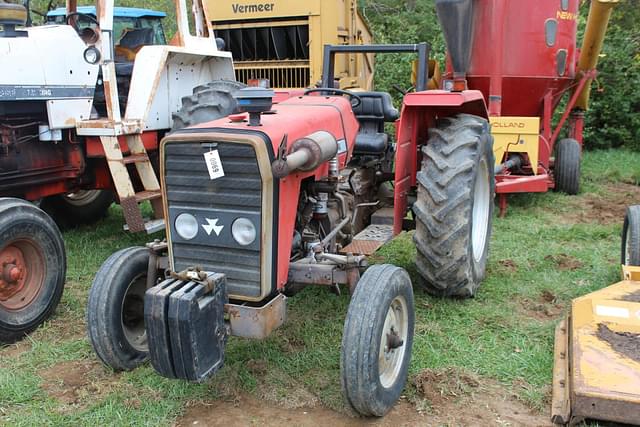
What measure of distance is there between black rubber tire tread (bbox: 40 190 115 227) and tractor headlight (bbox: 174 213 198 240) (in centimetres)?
386

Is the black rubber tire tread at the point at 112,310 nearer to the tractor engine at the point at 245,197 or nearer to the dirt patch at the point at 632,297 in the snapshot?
the tractor engine at the point at 245,197

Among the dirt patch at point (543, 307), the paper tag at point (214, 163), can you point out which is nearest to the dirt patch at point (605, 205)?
the dirt patch at point (543, 307)

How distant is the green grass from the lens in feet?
10.3

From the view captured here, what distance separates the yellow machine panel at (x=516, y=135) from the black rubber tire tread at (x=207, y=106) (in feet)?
10.1

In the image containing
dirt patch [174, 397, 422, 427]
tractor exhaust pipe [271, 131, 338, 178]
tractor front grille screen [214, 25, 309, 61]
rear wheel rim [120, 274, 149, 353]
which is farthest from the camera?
tractor front grille screen [214, 25, 309, 61]

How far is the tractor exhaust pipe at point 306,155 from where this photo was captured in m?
2.84

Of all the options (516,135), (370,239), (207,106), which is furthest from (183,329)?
(516,135)

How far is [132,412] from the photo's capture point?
9.95 feet

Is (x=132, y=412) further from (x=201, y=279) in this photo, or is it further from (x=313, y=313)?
(x=313, y=313)

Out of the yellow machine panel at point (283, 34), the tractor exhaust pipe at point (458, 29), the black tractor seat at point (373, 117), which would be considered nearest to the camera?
the black tractor seat at point (373, 117)

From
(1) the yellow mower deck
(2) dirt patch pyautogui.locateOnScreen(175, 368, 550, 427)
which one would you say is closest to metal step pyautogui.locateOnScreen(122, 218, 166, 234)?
(2) dirt patch pyautogui.locateOnScreen(175, 368, 550, 427)

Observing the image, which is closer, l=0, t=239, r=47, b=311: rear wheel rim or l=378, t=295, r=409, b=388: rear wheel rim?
l=378, t=295, r=409, b=388: rear wheel rim

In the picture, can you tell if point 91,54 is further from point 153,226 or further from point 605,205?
point 605,205

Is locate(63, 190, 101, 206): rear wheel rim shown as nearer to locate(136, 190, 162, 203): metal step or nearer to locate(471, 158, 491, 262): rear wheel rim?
locate(136, 190, 162, 203): metal step
